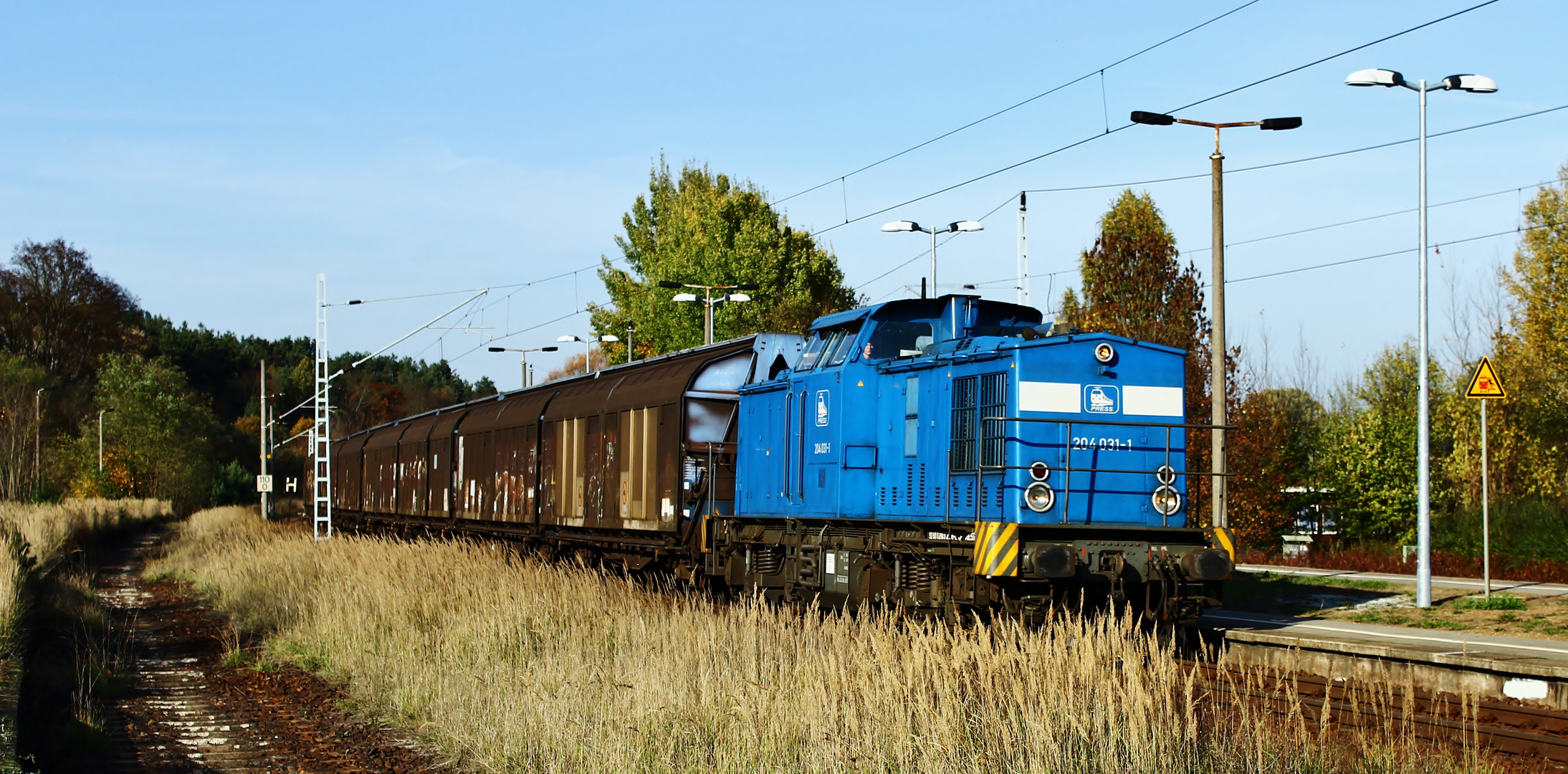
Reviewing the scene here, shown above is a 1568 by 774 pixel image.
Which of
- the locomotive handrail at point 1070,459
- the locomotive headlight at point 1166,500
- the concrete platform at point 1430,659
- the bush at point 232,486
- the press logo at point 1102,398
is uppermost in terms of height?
the press logo at point 1102,398

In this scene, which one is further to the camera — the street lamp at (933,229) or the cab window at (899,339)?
the street lamp at (933,229)

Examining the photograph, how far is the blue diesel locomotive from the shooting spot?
11.7 meters

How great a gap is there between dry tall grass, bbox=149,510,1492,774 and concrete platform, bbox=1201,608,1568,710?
1.76 meters

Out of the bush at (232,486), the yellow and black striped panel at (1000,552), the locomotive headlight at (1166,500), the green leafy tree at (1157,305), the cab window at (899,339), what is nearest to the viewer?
the yellow and black striped panel at (1000,552)

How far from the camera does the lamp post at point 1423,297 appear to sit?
704 inches

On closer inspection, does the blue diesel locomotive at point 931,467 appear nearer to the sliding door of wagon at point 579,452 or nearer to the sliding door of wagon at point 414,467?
the sliding door of wagon at point 579,452

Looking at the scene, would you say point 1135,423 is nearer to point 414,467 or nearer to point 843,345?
point 843,345

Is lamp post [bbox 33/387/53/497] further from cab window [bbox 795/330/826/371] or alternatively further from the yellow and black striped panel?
the yellow and black striped panel

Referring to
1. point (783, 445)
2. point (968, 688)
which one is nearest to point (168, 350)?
point (783, 445)

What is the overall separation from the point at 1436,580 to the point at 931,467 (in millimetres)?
15759

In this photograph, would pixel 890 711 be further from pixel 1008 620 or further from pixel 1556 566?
pixel 1556 566

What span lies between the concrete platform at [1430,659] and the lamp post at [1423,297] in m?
2.81

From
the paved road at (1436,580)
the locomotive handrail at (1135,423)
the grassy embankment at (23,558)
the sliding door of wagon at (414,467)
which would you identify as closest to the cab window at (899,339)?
the locomotive handrail at (1135,423)

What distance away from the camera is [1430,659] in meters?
11.1
